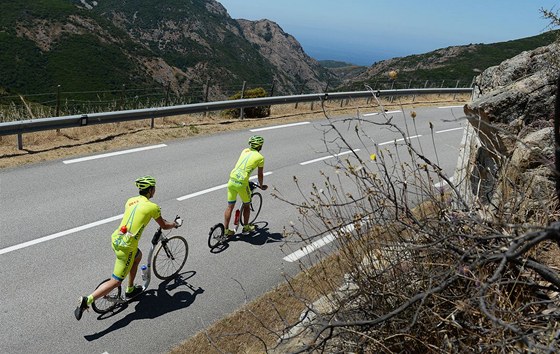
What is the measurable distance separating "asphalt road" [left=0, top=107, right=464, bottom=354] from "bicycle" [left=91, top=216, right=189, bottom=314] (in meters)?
0.17

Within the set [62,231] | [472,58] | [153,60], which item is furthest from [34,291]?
[153,60]

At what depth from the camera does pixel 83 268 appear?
301 inches

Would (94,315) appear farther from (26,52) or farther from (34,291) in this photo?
(26,52)

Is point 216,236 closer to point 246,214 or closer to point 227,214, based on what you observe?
point 227,214

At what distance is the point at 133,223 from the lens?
6547mm

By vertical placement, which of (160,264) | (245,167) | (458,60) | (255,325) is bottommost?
(255,325)

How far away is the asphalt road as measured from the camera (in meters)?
6.41

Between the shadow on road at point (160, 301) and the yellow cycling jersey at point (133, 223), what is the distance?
3.73 ft

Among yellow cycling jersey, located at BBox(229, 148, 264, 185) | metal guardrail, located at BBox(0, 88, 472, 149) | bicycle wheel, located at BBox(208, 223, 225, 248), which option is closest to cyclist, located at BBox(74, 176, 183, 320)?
bicycle wheel, located at BBox(208, 223, 225, 248)

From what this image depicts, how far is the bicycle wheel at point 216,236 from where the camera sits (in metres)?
8.75

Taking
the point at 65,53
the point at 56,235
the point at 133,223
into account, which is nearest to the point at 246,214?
the point at 133,223

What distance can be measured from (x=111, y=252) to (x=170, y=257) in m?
1.27

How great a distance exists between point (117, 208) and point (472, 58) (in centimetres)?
9298

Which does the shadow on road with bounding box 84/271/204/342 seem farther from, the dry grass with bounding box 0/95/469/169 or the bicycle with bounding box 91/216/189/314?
the dry grass with bounding box 0/95/469/169
